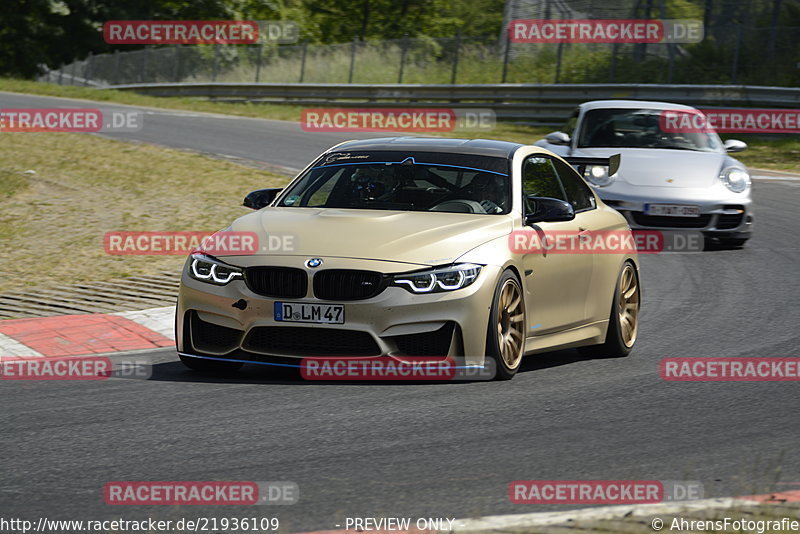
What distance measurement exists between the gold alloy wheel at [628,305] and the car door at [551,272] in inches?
22.0

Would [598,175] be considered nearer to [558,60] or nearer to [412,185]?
[412,185]

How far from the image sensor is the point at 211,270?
24.6ft

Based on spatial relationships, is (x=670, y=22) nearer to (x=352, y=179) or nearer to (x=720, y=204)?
(x=720, y=204)

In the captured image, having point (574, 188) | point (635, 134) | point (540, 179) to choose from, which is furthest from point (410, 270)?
point (635, 134)

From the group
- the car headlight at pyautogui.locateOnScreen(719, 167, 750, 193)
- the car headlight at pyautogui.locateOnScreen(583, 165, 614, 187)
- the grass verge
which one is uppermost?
the car headlight at pyautogui.locateOnScreen(719, 167, 750, 193)

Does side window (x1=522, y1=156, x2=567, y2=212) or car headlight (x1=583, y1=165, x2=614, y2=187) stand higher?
side window (x1=522, y1=156, x2=567, y2=212)

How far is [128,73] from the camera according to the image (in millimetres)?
46188

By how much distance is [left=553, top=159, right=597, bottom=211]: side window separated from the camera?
9.10 m

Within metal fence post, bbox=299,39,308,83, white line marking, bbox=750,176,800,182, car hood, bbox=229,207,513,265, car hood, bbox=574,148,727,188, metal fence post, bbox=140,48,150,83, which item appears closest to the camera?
car hood, bbox=229,207,513,265

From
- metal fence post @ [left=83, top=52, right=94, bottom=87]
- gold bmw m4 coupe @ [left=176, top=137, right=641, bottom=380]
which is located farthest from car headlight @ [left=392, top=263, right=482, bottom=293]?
metal fence post @ [left=83, top=52, right=94, bottom=87]

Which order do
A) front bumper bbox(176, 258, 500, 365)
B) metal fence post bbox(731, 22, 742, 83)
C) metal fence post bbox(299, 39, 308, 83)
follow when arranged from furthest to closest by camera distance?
metal fence post bbox(299, 39, 308, 83) → metal fence post bbox(731, 22, 742, 83) → front bumper bbox(176, 258, 500, 365)

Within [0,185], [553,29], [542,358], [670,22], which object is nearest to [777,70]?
[670,22]

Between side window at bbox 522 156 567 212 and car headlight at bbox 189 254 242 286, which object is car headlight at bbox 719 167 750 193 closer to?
side window at bbox 522 156 567 212

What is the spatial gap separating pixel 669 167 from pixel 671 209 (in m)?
0.68
